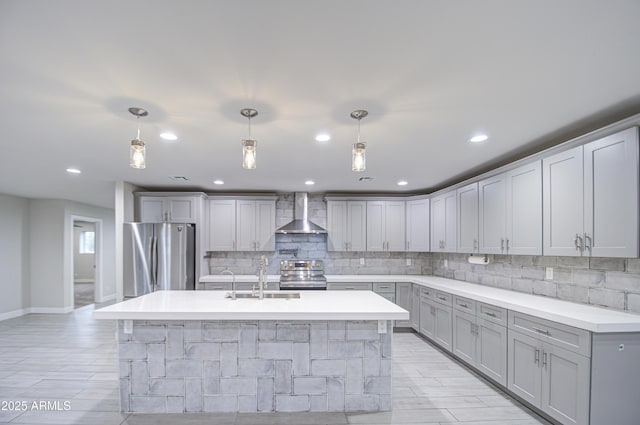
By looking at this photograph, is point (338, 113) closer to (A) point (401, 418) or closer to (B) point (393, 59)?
(B) point (393, 59)

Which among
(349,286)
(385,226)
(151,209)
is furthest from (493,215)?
(151,209)

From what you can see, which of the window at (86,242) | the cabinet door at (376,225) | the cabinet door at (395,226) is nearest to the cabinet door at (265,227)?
the cabinet door at (376,225)

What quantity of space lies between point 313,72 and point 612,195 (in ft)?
7.54

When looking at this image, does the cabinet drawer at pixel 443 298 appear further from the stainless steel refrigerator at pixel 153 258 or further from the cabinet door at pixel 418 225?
the stainless steel refrigerator at pixel 153 258

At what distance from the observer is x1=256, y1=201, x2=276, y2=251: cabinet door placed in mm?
5719

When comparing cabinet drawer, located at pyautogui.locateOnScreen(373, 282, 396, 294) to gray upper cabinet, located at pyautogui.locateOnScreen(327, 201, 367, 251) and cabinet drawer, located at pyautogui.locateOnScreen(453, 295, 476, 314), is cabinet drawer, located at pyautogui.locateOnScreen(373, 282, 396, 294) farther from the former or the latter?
cabinet drawer, located at pyautogui.locateOnScreen(453, 295, 476, 314)

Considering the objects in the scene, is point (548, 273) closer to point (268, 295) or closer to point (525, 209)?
point (525, 209)

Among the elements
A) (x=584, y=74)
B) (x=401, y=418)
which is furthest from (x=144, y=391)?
(x=584, y=74)

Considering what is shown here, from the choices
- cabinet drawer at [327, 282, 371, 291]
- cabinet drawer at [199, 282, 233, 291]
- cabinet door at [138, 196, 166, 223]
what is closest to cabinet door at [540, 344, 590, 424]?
cabinet drawer at [327, 282, 371, 291]

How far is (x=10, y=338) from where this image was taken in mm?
4930

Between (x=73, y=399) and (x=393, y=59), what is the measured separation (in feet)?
12.4

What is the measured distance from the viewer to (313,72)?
1.79 meters

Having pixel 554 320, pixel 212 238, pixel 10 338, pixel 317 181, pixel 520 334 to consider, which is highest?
pixel 317 181

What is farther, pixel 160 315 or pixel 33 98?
pixel 160 315
